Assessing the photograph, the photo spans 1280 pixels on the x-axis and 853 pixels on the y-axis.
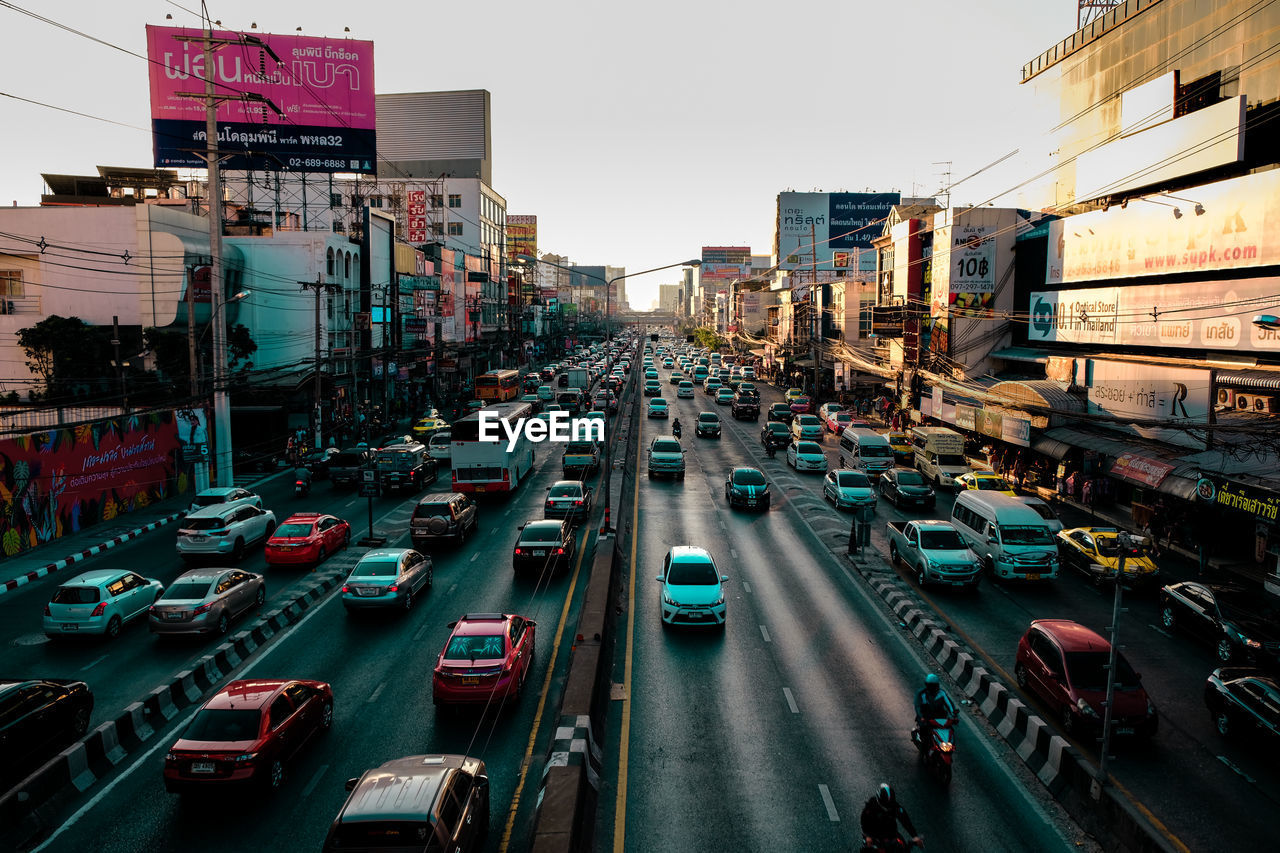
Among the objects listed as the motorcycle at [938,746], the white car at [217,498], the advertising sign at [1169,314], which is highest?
the advertising sign at [1169,314]

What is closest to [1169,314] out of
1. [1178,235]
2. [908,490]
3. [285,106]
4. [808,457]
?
[1178,235]

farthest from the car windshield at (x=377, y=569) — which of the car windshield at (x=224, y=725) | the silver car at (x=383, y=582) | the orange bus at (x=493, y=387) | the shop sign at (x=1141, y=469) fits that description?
the orange bus at (x=493, y=387)

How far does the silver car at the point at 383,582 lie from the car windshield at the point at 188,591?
10.4 feet

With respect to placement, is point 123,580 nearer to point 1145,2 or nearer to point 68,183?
point 68,183

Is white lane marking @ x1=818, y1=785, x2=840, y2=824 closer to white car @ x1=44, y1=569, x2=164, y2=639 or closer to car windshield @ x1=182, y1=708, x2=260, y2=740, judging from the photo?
car windshield @ x1=182, y1=708, x2=260, y2=740

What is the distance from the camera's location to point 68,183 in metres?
61.3

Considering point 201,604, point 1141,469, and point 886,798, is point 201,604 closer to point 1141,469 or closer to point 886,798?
point 886,798

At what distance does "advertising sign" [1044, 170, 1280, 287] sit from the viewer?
2864 centimetres

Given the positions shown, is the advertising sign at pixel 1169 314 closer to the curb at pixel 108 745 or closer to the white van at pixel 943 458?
the white van at pixel 943 458

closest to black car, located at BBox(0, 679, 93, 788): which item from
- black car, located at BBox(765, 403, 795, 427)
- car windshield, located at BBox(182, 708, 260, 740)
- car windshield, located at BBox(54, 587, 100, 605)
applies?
car windshield, located at BBox(182, 708, 260, 740)

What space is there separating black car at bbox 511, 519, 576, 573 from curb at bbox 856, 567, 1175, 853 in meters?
10.0

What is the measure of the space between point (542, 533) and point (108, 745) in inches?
507

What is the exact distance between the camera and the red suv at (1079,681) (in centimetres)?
1441

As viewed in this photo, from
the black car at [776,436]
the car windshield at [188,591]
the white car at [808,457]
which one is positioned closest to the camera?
the car windshield at [188,591]
